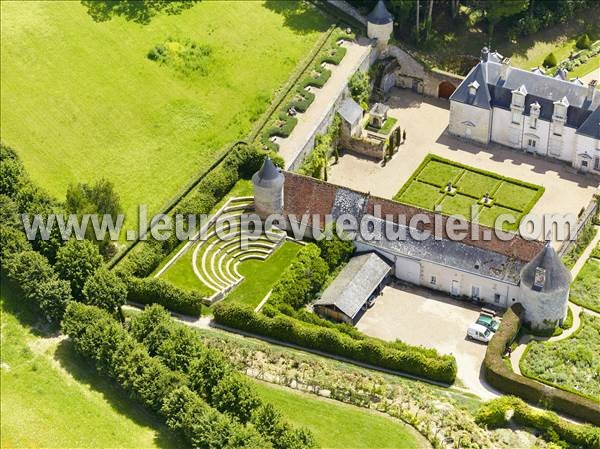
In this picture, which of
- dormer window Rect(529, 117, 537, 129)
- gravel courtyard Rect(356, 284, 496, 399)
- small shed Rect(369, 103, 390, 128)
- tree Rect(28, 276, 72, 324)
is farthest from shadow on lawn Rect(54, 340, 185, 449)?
dormer window Rect(529, 117, 537, 129)

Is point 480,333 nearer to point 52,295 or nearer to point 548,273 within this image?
point 548,273

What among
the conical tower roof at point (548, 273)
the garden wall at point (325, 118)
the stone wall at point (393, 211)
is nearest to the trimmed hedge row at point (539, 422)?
the conical tower roof at point (548, 273)

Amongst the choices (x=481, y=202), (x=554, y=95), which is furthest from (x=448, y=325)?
(x=554, y=95)

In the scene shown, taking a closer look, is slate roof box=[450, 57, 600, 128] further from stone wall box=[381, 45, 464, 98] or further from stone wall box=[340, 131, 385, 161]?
stone wall box=[340, 131, 385, 161]

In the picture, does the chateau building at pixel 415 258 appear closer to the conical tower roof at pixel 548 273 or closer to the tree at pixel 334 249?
the conical tower roof at pixel 548 273

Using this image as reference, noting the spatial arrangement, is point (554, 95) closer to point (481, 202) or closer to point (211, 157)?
point (481, 202)

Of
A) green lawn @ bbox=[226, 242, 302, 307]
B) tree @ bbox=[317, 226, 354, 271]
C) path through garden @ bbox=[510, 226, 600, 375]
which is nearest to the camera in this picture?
path through garden @ bbox=[510, 226, 600, 375]
